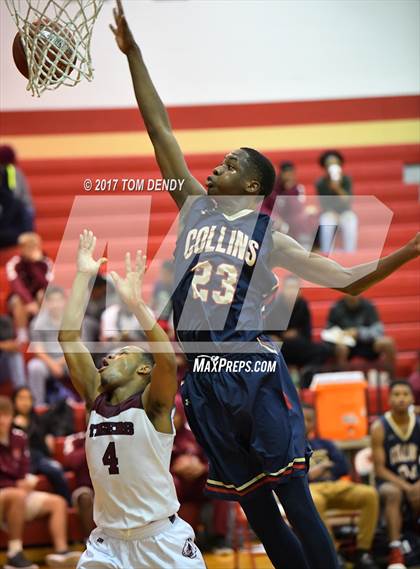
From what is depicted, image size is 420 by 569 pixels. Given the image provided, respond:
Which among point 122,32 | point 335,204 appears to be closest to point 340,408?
point 335,204

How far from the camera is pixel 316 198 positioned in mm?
10703

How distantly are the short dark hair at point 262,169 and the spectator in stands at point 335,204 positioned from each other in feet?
17.2

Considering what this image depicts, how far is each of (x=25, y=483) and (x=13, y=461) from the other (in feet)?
0.60

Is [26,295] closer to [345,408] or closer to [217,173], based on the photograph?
[345,408]

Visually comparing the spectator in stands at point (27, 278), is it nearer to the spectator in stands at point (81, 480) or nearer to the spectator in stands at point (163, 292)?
the spectator in stands at point (163, 292)

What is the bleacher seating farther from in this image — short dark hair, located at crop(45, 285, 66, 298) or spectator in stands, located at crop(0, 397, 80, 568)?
spectator in stands, located at crop(0, 397, 80, 568)

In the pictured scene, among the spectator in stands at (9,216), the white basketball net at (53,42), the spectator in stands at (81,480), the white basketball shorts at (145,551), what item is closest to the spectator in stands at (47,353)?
Answer: the spectator in stands at (81,480)

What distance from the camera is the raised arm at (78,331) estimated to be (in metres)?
4.67

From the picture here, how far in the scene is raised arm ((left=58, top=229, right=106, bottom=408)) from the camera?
15.3 ft

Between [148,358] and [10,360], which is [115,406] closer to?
[148,358]

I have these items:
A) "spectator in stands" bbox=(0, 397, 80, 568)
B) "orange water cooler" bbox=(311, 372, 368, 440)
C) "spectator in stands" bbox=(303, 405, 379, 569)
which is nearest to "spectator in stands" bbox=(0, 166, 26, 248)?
"spectator in stands" bbox=(0, 397, 80, 568)

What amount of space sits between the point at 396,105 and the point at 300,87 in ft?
2.36

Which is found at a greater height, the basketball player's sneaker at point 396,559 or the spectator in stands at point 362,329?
the spectator in stands at point 362,329

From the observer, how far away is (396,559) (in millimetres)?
7098
